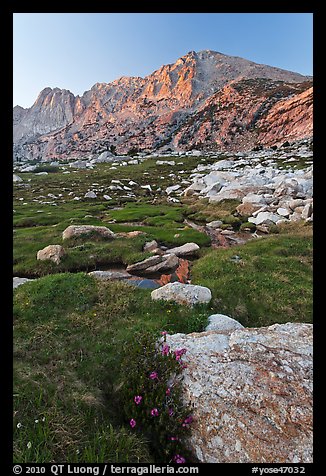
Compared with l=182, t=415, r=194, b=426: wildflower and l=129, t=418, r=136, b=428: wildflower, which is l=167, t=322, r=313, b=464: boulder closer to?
l=182, t=415, r=194, b=426: wildflower

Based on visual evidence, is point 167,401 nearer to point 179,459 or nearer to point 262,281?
point 179,459

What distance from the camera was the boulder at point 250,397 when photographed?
516cm

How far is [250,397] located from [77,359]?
16.6 ft

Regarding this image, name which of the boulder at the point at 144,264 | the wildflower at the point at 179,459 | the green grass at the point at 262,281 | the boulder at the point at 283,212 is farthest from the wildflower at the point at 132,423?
the boulder at the point at 283,212

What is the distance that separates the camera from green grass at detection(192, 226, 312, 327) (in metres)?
12.5

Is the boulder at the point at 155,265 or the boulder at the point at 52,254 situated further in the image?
the boulder at the point at 155,265

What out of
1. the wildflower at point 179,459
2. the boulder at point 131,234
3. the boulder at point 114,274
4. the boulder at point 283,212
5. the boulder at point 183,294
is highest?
the boulder at point 283,212

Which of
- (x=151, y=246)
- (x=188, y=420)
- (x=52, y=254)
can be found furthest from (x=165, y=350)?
(x=151, y=246)

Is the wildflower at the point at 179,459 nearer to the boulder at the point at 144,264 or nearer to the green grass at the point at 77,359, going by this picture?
the green grass at the point at 77,359

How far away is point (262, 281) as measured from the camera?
1486 cm

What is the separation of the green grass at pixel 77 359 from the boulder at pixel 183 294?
0.37 metres

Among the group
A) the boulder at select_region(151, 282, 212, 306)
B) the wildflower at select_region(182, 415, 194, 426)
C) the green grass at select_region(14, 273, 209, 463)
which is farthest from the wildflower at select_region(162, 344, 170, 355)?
the boulder at select_region(151, 282, 212, 306)

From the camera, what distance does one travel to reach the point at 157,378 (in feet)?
21.0
